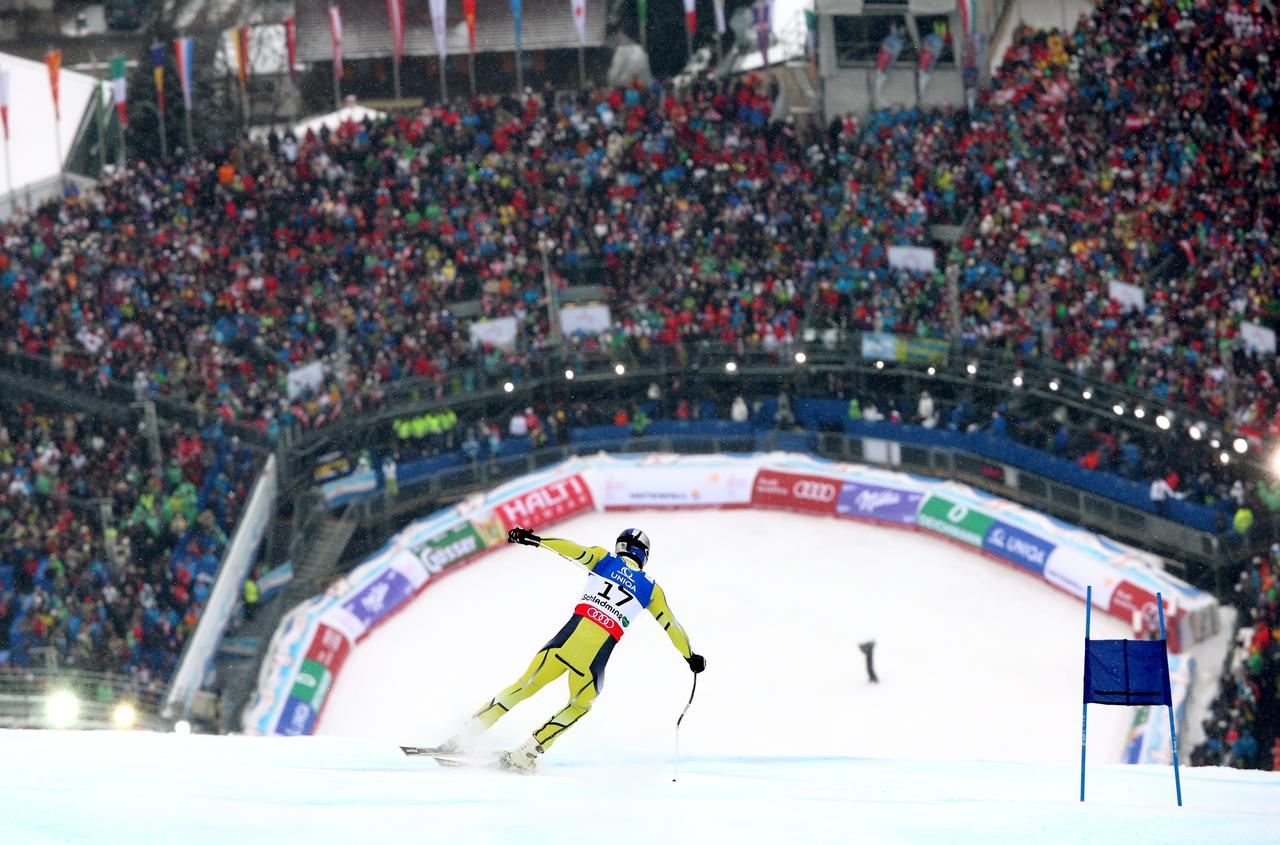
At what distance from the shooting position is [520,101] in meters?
42.0

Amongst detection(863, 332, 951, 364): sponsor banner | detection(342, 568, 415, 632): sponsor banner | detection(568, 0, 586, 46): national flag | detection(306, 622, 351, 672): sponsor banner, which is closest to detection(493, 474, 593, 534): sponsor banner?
detection(342, 568, 415, 632): sponsor banner

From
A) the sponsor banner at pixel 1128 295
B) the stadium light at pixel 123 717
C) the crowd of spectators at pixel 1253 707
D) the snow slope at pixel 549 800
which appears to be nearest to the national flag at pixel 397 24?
the sponsor banner at pixel 1128 295

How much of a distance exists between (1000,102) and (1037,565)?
14.3m

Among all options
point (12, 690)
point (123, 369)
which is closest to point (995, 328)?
point (123, 369)

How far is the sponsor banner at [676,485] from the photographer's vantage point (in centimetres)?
3366

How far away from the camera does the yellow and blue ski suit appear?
43.2 ft

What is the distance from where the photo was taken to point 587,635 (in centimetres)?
1342

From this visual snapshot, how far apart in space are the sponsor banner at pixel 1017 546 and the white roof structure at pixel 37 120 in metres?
23.4

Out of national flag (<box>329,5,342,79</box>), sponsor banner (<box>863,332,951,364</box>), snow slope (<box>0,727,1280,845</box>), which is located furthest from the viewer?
national flag (<box>329,5,342,79</box>)

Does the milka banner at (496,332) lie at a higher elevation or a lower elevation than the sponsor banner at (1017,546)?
higher

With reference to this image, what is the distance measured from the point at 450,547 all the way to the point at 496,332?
693 centimetres

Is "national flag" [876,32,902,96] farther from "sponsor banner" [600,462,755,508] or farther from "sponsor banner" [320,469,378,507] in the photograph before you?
"sponsor banner" [320,469,378,507]

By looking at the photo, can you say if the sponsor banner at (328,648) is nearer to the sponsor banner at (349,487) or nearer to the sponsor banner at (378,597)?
the sponsor banner at (378,597)

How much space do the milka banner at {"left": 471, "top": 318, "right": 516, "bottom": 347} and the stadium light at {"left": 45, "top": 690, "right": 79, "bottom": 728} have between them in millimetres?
13646
